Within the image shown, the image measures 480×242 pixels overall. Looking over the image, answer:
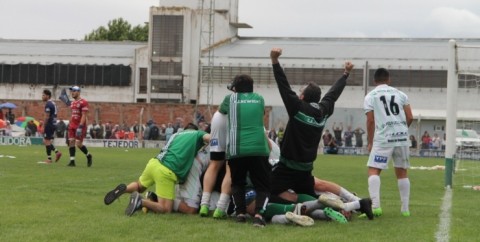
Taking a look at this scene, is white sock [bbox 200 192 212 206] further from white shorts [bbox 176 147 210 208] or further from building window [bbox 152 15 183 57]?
building window [bbox 152 15 183 57]

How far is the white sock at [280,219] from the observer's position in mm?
9312

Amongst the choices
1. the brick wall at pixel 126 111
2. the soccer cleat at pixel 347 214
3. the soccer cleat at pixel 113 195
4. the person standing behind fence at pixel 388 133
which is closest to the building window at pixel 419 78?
the brick wall at pixel 126 111

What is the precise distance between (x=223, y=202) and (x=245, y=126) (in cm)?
99

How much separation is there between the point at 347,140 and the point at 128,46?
2773 cm

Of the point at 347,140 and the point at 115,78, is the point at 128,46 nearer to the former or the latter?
the point at 115,78

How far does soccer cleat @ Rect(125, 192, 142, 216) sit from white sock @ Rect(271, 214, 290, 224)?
5.75 ft

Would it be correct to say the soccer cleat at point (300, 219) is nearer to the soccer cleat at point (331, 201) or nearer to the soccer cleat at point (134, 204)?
the soccer cleat at point (331, 201)

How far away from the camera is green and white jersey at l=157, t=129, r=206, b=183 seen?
10258 millimetres

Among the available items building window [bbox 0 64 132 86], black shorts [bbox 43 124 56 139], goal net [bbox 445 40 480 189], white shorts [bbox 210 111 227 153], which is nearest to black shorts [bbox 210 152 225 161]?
white shorts [bbox 210 111 227 153]

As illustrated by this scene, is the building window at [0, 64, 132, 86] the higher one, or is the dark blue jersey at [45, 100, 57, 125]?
the building window at [0, 64, 132, 86]

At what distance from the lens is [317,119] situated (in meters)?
10.0

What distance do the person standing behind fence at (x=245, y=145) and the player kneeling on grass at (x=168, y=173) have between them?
2.78ft

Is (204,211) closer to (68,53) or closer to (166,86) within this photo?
(166,86)

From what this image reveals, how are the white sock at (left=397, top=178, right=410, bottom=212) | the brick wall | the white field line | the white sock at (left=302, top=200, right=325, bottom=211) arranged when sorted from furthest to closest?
1. the brick wall
2. the white sock at (left=397, top=178, right=410, bottom=212)
3. the white sock at (left=302, top=200, right=325, bottom=211)
4. the white field line
